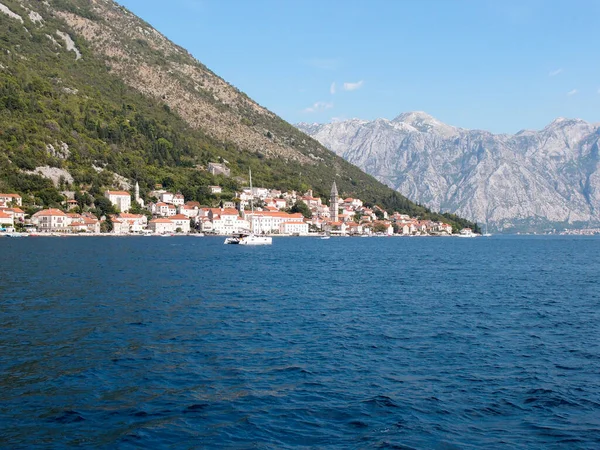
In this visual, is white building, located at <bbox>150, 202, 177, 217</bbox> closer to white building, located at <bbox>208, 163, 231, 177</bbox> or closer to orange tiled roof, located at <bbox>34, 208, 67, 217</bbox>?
orange tiled roof, located at <bbox>34, 208, 67, 217</bbox>

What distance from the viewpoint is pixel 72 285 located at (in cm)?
3225

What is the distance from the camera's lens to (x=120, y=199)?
12938cm

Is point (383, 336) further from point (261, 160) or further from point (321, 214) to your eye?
point (261, 160)

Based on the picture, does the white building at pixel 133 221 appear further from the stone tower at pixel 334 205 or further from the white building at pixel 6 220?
the stone tower at pixel 334 205

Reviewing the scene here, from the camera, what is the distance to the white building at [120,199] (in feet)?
418

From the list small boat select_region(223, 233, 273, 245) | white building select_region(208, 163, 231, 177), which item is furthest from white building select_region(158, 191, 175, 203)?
small boat select_region(223, 233, 273, 245)

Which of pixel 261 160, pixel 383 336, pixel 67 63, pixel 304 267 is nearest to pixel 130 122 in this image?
pixel 67 63

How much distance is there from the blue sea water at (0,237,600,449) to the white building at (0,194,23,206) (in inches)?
3469

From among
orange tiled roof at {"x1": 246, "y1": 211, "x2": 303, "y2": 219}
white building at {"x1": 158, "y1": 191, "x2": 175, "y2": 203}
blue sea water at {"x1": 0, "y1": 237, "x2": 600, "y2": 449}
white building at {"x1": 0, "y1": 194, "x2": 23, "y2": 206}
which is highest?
white building at {"x1": 158, "y1": 191, "x2": 175, "y2": 203}

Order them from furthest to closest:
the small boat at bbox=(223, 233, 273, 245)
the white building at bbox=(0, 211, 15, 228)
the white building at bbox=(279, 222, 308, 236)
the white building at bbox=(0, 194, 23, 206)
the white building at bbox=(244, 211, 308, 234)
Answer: the white building at bbox=(279, 222, 308, 236) → the white building at bbox=(244, 211, 308, 234) → the white building at bbox=(0, 194, 23, 206) → the white building at bbox=(0, 211, 15, 228) → the small boat at bbox=(223, 233, 273, 245)

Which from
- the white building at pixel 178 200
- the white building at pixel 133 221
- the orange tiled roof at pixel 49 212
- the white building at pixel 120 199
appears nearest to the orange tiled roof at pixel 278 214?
the white building at pixel 178 200

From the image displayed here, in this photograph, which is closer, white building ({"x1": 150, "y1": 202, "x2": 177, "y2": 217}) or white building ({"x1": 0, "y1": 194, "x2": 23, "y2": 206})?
white building ({"x1": 0, "y1": 194, "x2": 23, "y2": 206})

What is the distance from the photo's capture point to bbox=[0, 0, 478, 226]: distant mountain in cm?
12250

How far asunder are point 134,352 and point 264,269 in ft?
101
